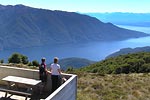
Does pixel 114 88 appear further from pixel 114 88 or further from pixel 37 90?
pixel 37 90

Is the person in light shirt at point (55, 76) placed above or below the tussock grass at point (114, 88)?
above

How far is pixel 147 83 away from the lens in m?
21.1

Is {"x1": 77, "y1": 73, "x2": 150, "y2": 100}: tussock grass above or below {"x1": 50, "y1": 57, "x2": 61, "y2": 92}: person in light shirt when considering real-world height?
below

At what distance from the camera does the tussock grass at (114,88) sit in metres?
17.8

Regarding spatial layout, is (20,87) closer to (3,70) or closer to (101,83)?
(3,70)

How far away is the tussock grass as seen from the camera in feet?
58.3

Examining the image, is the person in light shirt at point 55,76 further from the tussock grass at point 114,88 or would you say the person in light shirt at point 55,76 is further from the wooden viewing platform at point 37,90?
the tussock grass at point 114,88

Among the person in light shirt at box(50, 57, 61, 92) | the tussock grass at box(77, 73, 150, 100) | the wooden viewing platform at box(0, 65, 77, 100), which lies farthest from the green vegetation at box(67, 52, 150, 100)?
the person in light shirt at box(50, 57, 61, 92)

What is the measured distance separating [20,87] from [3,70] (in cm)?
105

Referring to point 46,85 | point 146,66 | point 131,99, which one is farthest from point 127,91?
point 146,66

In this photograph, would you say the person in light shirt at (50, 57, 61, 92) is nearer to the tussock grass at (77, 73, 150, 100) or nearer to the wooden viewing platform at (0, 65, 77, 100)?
the wooden viewing platform at (0, 65, 77, 100)

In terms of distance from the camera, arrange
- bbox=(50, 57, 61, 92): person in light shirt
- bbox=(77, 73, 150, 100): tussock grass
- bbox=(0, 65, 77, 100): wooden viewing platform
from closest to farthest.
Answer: bbox=(0, 65, 77, 100): wooden viewing platform → bbox=(50, 57, 61, 92): person in light shirt → bbox=(77, 73, 150, 100): tussock grass

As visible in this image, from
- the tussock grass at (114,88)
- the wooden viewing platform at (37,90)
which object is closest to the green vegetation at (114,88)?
the tussock grass at (114,88)

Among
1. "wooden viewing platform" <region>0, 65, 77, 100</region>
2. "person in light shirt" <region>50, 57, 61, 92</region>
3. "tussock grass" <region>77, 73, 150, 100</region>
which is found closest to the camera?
"wooden viewing platform" <region>0, 65, 77, 100</region>
